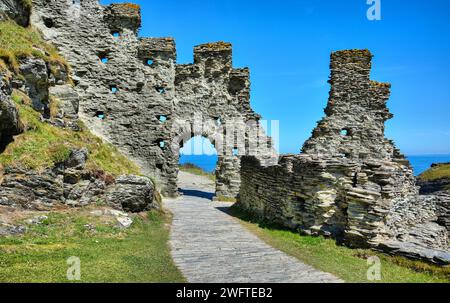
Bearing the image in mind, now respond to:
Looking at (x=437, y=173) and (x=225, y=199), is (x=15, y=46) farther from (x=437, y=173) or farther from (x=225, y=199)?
(x=437, y=173)

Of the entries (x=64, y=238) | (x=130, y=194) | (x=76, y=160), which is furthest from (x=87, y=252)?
(x=130, y=194)

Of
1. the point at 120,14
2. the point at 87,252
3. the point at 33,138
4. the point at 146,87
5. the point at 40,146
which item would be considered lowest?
the point at 87,252

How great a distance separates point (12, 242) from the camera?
8391 mm

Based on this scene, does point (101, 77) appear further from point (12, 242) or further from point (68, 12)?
point (12, 242)

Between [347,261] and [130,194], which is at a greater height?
[130,194]

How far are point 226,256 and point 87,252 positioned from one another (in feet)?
11.8

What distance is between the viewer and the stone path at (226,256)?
26.2 feet

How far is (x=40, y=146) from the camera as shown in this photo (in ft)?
38.3

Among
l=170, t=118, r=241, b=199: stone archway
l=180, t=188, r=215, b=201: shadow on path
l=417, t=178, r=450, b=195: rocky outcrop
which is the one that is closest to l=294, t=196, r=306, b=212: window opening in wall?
l=170, t=118, r=241, b=199: stone archway

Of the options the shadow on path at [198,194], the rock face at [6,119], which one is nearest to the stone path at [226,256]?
the rock face at [6,119]

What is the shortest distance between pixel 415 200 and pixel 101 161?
12198 millimetres

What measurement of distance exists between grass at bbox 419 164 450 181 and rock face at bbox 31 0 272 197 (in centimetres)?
2071

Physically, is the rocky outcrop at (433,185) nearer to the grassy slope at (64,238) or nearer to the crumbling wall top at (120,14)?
the grassy slope at (64,238)
